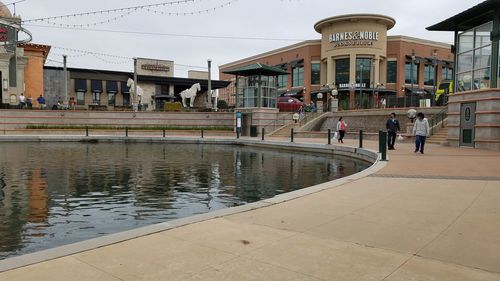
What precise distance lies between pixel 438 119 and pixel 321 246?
27086 millimetres

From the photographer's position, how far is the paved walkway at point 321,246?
4.16 meters

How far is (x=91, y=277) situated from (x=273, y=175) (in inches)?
394

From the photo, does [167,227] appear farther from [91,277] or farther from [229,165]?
[229,165]

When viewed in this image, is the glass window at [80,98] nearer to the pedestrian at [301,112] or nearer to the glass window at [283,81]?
the pedestrian at [301,112]

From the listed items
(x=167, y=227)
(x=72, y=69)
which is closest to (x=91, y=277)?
(x=167, y=227)

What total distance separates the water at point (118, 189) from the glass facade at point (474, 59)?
26.1ft

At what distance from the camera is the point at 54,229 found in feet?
22.9

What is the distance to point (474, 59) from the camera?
21.1m

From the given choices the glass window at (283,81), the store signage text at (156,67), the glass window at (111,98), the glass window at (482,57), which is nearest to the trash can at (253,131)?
the glass window at (482,57)

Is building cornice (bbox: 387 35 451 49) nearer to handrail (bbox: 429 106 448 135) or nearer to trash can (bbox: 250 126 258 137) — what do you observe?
trash can (bbox: 250 126 258 137)

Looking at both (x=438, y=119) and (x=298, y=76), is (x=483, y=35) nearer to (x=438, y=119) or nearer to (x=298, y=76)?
(x=438, y=119)

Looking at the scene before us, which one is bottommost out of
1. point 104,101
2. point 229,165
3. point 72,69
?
point 229,165

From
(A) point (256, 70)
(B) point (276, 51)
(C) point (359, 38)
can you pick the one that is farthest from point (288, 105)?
(B) point (276, 51)

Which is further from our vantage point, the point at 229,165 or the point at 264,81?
the point at 264,81
